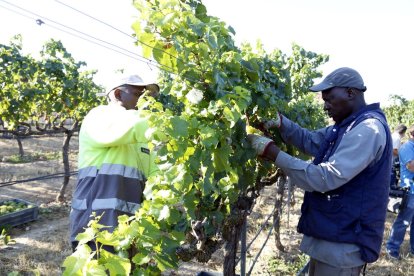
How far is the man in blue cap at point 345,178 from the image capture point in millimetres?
1954

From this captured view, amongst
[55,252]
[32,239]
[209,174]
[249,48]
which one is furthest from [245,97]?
[32,239]

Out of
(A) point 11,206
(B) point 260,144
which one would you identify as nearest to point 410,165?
(B) point 260,144

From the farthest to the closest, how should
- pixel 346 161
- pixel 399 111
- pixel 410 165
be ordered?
1. pixel 399 111
2. pixel 410 165
3. pixel 346 161

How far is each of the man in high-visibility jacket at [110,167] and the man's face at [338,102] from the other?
1.08 meters

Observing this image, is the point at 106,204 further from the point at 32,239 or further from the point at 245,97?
the point at 32,239

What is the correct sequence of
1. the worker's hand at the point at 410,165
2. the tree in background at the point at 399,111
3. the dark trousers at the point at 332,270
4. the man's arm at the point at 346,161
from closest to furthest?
1. the man's arm at the point at 346,161
2. the dark trousers at the point at 332,270
3. the worker's hand at the point at 410,165
4. the tree in background at the point at 399,111

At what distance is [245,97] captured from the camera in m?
1.77

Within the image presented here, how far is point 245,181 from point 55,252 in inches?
149

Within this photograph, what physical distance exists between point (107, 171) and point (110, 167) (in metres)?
0.03

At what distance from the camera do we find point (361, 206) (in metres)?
2.03

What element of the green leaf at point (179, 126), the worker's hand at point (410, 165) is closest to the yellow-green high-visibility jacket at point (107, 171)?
the green leaf at point (179, 126)

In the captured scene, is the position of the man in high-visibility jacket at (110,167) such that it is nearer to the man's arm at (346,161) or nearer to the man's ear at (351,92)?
the man's arm at (346,161)

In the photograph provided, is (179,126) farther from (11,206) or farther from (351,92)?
(11,206)

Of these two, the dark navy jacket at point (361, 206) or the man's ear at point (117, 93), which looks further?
the man's ear at point (117, 93)
